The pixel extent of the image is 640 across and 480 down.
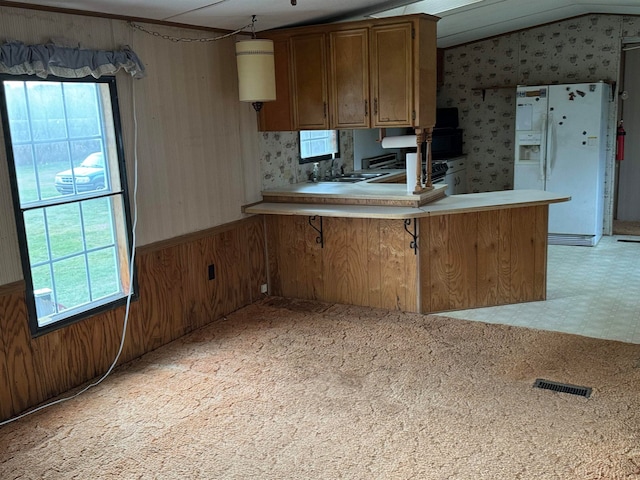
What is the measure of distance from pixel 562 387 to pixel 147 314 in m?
2.60

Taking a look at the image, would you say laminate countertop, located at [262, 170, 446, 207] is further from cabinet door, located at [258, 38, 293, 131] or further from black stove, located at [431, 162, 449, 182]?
black stove, located at [431, 162, 449, 182]

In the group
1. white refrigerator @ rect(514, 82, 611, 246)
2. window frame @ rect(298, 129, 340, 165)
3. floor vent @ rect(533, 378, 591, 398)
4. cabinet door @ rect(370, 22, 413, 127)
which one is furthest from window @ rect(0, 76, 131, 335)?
white refrigerator @ rect(514, 82, 611, 246)

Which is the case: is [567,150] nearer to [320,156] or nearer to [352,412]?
[320,156]

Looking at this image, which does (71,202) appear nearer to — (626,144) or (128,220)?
(128,220)

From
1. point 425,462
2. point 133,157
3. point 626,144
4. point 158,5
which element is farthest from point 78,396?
point 626,144

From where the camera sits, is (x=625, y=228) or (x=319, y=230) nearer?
(x=319, y=230)

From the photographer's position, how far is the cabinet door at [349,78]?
4473 mm

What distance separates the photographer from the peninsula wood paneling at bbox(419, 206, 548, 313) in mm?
4578

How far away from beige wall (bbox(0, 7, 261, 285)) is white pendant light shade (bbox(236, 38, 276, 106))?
279 mm

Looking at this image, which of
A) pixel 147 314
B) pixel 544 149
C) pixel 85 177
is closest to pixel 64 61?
pixel 85 177

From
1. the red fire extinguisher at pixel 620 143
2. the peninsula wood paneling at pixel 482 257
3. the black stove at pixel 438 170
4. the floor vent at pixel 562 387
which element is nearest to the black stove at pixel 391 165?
the black stove at pixel 438 170

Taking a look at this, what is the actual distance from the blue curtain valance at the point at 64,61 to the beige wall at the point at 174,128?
87 millimetres

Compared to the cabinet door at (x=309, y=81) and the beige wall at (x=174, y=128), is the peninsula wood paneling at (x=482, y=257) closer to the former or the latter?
the cabinet door at (x=309, y=81)

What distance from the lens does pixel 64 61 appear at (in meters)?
3.28
